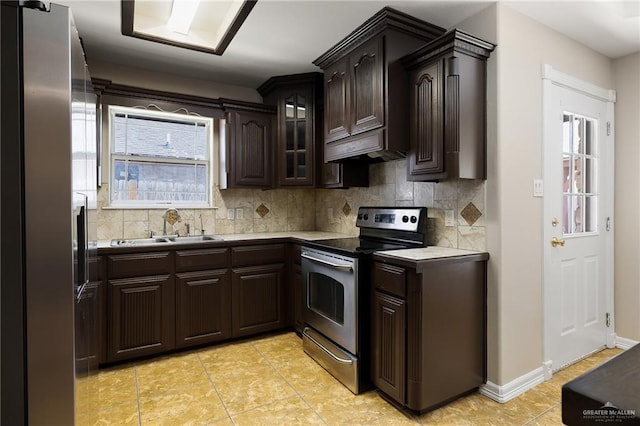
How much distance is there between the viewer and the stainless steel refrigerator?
2.83 ft

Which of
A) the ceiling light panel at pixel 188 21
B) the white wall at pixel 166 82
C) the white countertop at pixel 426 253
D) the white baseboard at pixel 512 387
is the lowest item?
the white baseboard at pixel 512 387

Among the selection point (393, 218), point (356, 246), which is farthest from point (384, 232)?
point (356, 246)

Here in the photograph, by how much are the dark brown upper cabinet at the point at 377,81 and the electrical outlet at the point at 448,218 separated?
51 centimetres

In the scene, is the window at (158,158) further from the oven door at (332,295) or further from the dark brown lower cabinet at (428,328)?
the dark brown lower cabinet at (428,328)

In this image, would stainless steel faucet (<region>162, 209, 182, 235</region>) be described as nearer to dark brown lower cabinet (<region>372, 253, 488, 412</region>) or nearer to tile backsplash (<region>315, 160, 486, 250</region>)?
tile backsplash (<region>315, 160, 486, 250</region>)

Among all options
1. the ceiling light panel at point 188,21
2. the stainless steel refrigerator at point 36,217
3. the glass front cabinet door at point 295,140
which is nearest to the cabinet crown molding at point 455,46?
the ceiling light panel at point 188,21

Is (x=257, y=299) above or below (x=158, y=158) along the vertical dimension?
below

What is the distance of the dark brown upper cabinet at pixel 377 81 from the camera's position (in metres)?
2.32

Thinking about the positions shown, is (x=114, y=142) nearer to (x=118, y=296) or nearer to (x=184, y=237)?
(x=184, y=237)

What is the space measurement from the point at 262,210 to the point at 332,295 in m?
1.59

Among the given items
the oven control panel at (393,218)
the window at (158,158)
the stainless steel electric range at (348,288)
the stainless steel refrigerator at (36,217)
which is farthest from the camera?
the window at (158,158)

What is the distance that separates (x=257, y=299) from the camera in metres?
3.11

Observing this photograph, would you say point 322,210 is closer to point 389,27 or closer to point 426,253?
point 426,253

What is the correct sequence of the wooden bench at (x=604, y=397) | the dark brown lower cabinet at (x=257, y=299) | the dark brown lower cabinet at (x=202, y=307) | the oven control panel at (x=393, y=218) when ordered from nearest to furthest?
the wooden bench at (x=604, y=397)
the oven control panel at (x=393, y=218)
the dark brown lower cabinet at (x=202, y=307)
the dark brown lower cabinet at (x=257, y=299)
